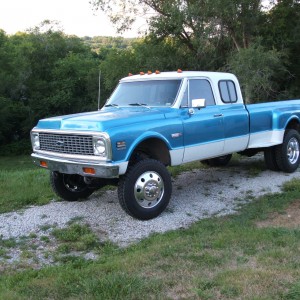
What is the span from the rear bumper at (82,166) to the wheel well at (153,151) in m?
0.65

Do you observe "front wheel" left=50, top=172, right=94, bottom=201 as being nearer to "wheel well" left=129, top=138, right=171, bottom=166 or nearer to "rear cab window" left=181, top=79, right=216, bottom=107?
"wheel well" left=129, top=138, right=171, bottom=166

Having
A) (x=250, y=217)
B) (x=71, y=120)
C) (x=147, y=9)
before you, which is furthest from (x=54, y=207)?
(x=147, y=9)

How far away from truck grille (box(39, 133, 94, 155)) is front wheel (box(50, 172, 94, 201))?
0.71 metres

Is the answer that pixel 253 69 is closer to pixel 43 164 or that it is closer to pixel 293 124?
pixel 293 124

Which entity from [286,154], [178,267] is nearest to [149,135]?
[178,267]

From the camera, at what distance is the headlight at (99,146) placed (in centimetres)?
575

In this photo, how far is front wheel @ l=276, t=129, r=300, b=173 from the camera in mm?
8898

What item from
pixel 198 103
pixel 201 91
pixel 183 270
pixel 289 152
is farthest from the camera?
pixel 289 152

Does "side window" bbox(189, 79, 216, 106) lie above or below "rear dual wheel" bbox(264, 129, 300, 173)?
above

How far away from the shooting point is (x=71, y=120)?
6.20 m

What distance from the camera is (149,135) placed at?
243 inches

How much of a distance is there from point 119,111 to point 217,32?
17.0 meters

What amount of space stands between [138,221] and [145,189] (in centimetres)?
44

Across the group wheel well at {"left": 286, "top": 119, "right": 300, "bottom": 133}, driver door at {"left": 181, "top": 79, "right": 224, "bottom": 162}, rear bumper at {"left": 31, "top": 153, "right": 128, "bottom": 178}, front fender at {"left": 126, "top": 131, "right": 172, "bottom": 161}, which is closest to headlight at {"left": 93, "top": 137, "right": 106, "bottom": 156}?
rear bumper at {"left": 31, "top": 153, "right": 128, "bottom": 178}
